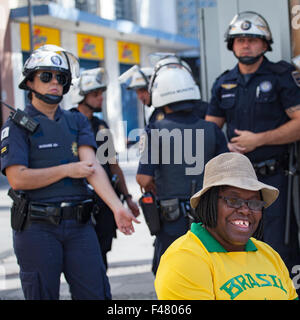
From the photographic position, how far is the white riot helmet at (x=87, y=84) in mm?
5012

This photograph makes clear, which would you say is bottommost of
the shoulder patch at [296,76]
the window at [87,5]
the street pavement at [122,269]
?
the street pavement at [122,269]

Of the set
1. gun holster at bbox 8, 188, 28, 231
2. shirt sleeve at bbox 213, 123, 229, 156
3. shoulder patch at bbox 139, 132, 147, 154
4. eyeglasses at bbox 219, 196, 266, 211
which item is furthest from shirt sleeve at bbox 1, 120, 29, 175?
eyeglasses at bbox 219, 196, 266, 211

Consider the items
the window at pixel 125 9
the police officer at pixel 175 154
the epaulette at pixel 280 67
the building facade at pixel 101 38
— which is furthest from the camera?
the window at pixel 125 9

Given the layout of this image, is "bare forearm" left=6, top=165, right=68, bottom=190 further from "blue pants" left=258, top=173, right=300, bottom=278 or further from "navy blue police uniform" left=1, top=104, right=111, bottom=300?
"blue pants" left=258, top=173, right=300, bottom=278

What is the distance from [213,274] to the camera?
7.34 feet

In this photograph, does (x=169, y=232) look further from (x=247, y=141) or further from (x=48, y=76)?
(x=48, y=76)

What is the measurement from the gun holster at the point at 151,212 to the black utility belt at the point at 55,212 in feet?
1.84

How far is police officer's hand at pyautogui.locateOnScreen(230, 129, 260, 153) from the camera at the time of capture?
13.6 ft

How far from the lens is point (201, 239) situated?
2354 mm

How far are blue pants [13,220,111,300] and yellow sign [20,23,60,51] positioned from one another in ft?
49.9

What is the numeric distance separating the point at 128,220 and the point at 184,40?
24275mm

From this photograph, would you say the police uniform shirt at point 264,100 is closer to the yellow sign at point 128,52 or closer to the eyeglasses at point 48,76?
the eyeglasses at point 48,76

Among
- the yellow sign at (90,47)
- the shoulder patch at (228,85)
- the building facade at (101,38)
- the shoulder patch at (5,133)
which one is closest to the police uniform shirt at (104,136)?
the shoulder patch at (228,85)
